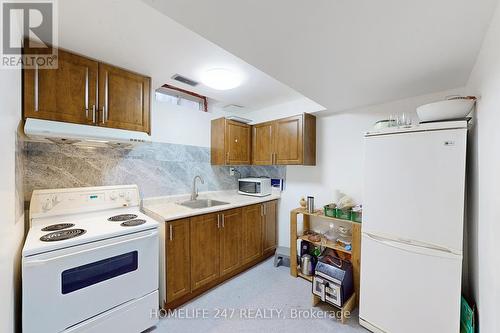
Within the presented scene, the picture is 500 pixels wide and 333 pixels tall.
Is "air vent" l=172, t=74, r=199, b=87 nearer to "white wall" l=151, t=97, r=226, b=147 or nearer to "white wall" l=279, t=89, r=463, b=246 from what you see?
"white wall" l=151, t=97, r=226, b=147

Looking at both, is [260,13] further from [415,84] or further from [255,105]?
[255,105]

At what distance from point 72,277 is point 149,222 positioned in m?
0.56

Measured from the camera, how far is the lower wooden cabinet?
1.85 m

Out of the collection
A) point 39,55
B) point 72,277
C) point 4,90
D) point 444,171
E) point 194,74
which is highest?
point 194,74

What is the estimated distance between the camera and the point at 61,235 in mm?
1345

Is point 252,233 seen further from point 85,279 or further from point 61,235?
point 61,235

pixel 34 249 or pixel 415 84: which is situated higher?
pixel 415 84

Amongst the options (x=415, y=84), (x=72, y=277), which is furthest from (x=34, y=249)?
(x=415, y=84)

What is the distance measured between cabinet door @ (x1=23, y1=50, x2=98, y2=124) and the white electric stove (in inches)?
27.1

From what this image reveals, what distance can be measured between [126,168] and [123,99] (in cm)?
76

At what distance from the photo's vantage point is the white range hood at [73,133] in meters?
1.33

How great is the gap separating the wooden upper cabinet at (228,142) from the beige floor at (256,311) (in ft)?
5.33

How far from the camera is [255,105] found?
10.1 ft

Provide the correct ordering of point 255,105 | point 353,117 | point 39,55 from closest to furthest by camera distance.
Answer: point 39,55 → point 353,117 → point 255,105
